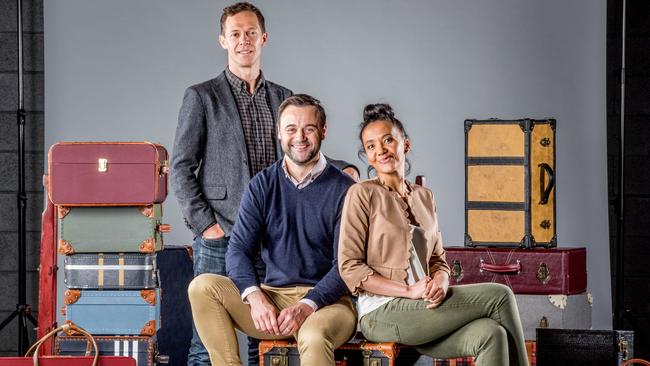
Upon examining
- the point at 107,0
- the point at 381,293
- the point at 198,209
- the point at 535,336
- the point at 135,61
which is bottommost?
the point at 535,336

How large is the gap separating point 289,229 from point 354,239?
25 cm

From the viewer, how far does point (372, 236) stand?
3.28m

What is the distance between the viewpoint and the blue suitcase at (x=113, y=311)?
3.87 m

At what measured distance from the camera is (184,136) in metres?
3.83

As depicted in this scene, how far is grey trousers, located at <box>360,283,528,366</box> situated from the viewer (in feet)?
10.3

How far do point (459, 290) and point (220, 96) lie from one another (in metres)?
1.26

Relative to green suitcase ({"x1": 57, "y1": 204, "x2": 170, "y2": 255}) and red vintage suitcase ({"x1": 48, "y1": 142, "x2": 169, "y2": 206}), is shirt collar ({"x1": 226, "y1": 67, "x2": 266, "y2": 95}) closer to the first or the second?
red vintage suitcase ({"x1": 48, "y1": 142, "x2": 169, "y2": 206})

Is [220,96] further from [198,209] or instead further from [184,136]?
[198,209]

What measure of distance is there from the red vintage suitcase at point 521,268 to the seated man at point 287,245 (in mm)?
1044

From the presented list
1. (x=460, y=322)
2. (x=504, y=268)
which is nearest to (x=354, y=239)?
(x=460, y=322)

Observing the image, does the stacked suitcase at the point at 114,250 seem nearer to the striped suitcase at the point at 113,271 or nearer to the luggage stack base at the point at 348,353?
the striped suitcase at the point at 113,271

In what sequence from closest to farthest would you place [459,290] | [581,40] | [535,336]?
[459,290] < [535,336] < [581,40]

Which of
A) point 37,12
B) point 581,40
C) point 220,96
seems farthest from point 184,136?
point 581,40

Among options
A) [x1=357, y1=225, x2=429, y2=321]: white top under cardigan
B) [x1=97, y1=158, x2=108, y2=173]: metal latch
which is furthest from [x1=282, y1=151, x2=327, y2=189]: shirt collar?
[x1=97, y1=158, x2=108, y2=173]: metal latch
